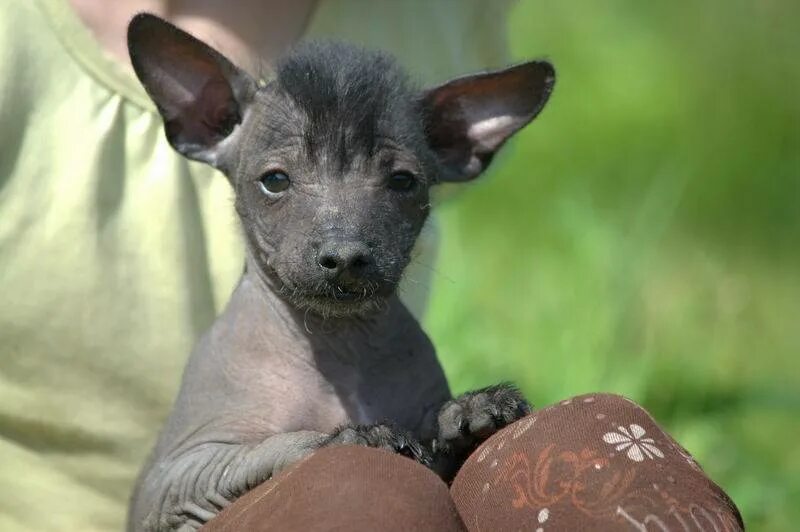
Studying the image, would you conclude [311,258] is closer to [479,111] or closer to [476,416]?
[476,416]

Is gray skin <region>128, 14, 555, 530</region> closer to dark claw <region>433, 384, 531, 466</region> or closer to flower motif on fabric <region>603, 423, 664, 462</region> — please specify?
dark claw <region>433, 384, 531, 466</region>

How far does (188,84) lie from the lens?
3012mm

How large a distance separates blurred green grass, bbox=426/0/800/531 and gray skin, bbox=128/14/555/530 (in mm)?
1548

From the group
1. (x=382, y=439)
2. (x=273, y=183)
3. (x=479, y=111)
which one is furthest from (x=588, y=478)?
(x=479, y=111)

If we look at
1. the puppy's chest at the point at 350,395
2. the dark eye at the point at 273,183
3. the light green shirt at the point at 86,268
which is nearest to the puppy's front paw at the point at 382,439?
the puppy's chest at the point at 350,395

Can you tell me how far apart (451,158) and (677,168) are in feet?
8.78

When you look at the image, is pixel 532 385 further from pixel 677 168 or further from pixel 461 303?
pixel 677 168

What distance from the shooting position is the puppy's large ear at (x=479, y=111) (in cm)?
305

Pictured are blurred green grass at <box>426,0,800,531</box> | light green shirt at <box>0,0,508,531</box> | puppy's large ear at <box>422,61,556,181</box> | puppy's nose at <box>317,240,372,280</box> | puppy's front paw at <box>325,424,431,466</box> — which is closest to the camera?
puppy's front paw at <box>325,424,431,466</box>

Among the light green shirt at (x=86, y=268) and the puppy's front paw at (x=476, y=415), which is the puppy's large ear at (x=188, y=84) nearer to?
the light green shirt at (x=86, y=268)

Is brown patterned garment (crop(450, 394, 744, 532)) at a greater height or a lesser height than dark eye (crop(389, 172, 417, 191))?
lesser

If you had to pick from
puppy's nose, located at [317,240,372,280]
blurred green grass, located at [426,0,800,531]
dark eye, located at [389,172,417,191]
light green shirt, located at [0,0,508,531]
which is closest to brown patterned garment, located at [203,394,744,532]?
puppy's nose, located at [317,240,372,280]

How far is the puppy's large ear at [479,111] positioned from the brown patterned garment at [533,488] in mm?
827

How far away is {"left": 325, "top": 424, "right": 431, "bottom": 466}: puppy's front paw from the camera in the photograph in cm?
248
